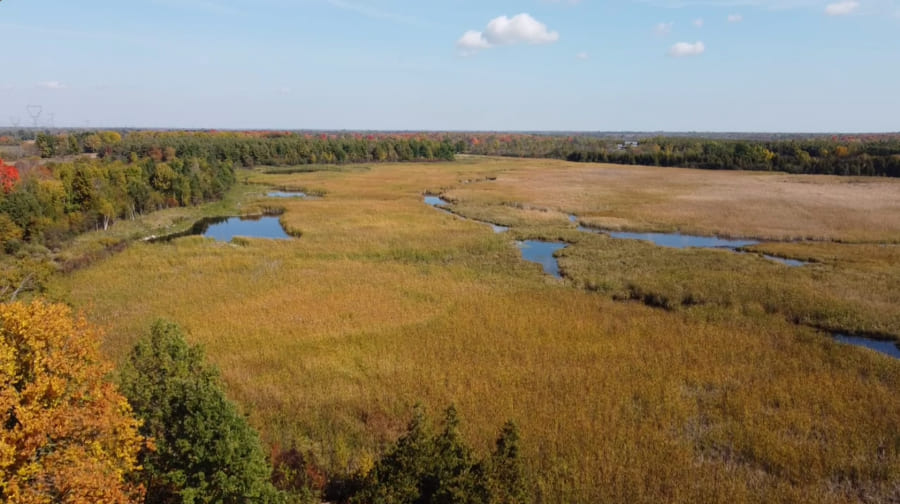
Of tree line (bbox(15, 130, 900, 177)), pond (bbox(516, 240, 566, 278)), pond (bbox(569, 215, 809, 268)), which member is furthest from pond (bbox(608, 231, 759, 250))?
tree line (bbox(15, 130, 900, 177))

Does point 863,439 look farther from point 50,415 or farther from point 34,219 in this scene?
point 34,219

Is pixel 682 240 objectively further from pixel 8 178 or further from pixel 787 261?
pixel 8 178

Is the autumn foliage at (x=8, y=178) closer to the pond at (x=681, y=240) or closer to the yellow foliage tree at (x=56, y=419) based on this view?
the yellow foliage tree at (x=56, y=419)

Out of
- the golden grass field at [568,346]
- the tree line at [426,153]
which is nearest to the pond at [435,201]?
the golden grass field at [568,346]

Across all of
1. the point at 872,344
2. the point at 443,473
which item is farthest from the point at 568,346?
the point at 872,344

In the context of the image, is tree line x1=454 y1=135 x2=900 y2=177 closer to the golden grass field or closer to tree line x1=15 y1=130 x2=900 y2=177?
tree line x1=15 y1=130 x2=900 y2=177

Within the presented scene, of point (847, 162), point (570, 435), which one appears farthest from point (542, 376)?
point (847, 162)
